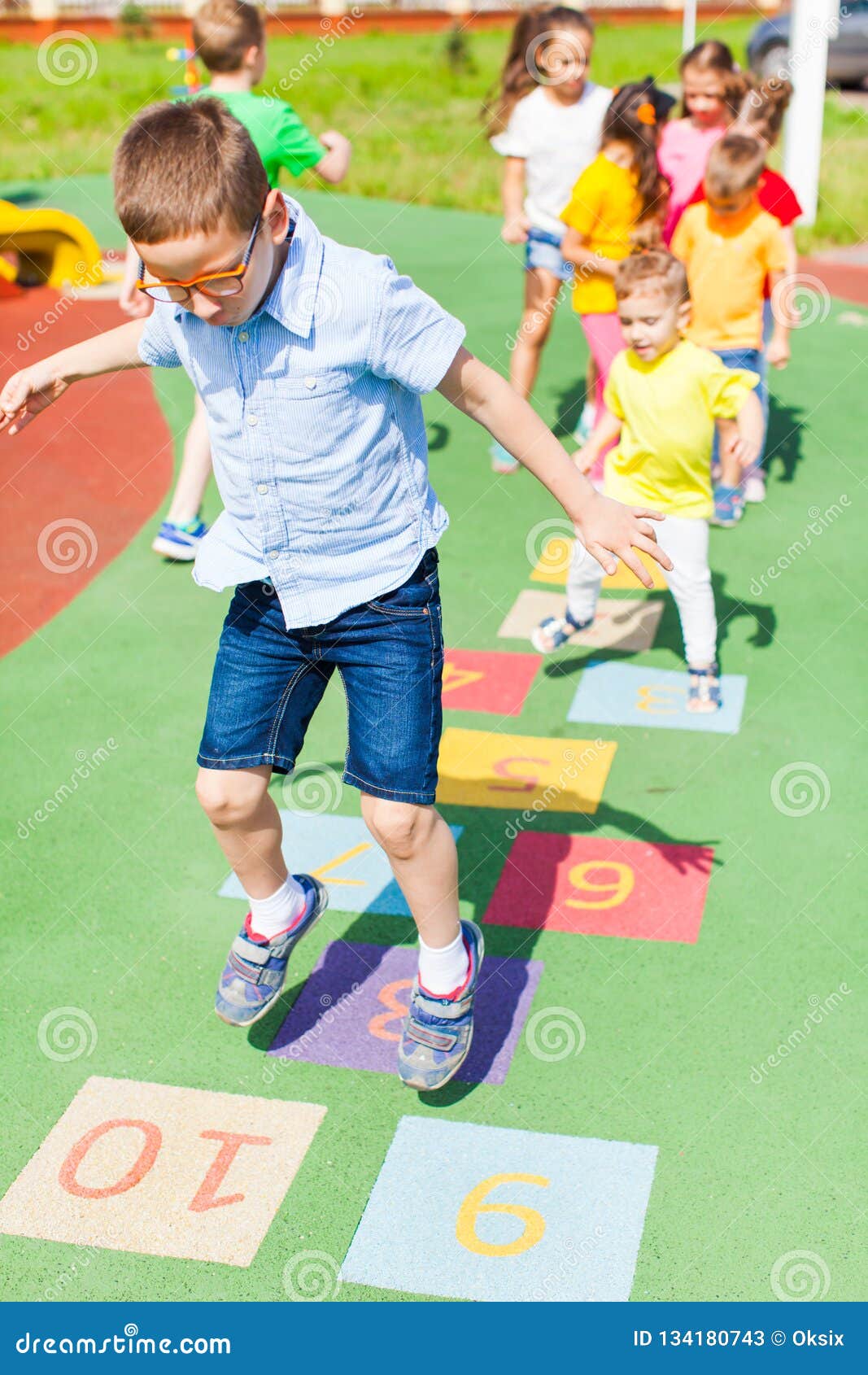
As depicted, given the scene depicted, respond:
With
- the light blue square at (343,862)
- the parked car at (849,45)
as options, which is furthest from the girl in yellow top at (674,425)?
the parked car at (849,45)

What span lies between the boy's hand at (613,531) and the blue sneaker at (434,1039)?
0.99 meters

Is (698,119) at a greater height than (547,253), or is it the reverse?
(698,119)

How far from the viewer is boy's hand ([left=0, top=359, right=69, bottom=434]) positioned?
2803 mm

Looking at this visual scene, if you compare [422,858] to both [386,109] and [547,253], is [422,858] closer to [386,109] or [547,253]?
[547,253]

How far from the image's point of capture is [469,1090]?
9.94ft

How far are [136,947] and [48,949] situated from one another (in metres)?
0.22

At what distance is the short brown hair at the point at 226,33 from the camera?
16.6 ft

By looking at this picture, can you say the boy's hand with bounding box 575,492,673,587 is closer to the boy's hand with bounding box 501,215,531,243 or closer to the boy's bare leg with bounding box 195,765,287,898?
the boy's bare leg with bounding box 195,765,287,898

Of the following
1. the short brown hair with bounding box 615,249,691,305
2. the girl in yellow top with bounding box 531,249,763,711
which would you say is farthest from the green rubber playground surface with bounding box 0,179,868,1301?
the short brown hair with bounding box 615,249,691,305

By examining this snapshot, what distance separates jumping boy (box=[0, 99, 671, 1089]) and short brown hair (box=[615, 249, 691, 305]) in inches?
74.1

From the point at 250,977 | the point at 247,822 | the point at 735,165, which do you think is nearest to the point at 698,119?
the point at 735,165

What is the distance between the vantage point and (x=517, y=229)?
6.36m

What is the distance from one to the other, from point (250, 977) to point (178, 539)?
Result: 2957mm

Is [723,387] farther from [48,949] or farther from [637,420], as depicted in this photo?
[48,949]
